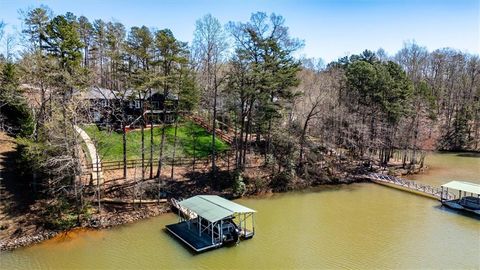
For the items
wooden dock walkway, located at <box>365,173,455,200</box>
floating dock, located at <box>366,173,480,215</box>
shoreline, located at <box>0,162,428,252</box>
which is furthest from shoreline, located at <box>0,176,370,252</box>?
floating dock, located at <box>366,173,480,215</box>

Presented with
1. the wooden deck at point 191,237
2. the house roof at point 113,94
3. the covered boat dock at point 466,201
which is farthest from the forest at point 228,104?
the covered boat dock at point 466,201

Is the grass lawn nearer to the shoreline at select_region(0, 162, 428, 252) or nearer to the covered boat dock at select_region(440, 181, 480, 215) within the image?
the shoreline at select_region(0, 162, 428, 252)

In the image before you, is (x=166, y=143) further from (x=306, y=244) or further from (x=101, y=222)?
(x=306, y=244)

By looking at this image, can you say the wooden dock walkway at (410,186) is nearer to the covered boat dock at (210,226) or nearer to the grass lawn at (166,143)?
the grass lawn at (166,143)

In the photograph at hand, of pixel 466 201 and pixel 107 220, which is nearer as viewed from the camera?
pixel 107 220

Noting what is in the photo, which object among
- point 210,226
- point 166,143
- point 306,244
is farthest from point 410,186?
point 166,143

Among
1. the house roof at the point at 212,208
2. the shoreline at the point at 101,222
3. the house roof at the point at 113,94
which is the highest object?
the house roof at the point at 113,94
